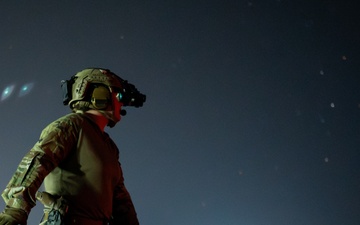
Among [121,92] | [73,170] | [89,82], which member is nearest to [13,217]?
[73,170]

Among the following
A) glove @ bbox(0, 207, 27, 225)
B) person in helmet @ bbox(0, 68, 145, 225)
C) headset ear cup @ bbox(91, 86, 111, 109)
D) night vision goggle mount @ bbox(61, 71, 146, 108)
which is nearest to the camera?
glove @ bbox(0, 207, 27, 225)

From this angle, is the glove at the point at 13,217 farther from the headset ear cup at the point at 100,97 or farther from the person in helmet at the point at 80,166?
the headset ear cup at the point at 100,97

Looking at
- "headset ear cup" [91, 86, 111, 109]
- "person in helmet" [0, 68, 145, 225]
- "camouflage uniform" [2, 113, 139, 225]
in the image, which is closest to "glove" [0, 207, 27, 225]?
"person in helmet" [0, 68, 145, 225]

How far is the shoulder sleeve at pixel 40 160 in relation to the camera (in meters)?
2.62

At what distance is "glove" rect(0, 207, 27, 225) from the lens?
2391 mm

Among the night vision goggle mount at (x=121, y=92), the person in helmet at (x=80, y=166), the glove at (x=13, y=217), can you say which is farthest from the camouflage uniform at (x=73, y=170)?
the night vision goggle mount at (x=121, y=92)

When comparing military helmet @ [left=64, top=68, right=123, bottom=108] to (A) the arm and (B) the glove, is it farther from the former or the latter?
(B) the glove

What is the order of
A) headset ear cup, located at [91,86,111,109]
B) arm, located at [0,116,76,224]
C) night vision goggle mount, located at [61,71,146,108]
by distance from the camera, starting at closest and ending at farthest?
arm, located at [0,116,76,224], headset ear cup, located at [91,86,111,109], night vision goggle mount, located at [61,71,146,108]

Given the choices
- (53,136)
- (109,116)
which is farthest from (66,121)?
(109,116)

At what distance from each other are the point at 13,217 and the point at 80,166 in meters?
0.83

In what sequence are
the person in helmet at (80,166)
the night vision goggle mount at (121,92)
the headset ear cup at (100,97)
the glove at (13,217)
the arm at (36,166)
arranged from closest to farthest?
1. the glove at (13,217)
2. the arm at (36,166)
3. the person in helmet at (80,166)
4. the headset ear cup at (100,97)
5. the night vision goggle mount at (121,92)

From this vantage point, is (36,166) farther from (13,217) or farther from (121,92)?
(121,92)

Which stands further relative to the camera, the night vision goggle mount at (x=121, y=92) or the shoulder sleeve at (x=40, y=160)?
the night vision goggle mount at (x=121, y=92)

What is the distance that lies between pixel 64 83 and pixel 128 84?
0.66 meters
